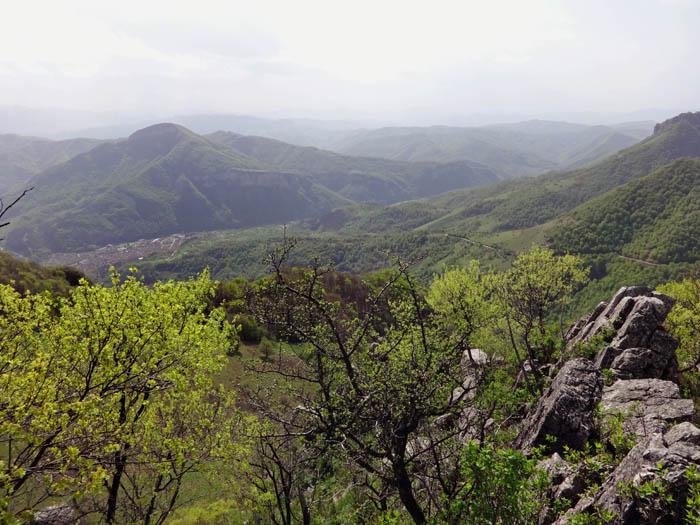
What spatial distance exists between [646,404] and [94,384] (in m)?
24.8

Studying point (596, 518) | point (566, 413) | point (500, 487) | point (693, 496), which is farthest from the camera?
point (566, 413)

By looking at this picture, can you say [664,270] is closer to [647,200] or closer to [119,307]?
[647,200]

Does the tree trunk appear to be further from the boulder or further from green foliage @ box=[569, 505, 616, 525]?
the boulder

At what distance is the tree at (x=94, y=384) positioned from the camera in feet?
31.8

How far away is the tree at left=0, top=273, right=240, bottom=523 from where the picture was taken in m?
9.70

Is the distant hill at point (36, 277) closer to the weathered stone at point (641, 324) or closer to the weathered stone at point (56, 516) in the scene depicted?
the weathered stone at point (56, 516)

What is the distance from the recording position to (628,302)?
27.4 m

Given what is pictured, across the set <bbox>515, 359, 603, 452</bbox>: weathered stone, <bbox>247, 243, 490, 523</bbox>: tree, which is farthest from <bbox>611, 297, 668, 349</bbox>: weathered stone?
<bbox>247, 243, 490, 523</bbox>: tree

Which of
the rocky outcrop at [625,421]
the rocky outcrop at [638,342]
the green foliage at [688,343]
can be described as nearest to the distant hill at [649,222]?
the green foliage at [688,343]

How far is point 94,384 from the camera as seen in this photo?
39.9ft

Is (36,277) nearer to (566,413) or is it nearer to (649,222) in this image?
(566,413)

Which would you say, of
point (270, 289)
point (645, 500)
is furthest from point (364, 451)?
point (645, 500)

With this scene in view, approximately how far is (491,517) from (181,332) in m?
16.8

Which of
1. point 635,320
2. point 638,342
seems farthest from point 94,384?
point 635,320
